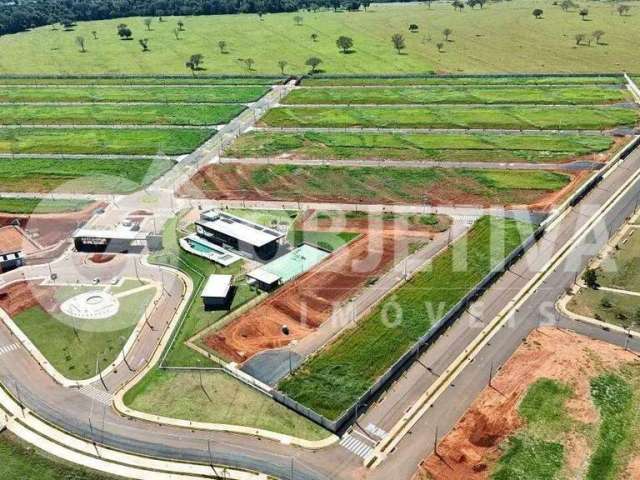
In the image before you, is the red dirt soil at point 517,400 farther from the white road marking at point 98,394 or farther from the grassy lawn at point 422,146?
the grassy lawn at point 422,146

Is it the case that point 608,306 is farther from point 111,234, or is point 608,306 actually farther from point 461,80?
point 461,80

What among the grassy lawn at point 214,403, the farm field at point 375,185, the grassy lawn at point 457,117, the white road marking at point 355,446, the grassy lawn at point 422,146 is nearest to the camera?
the white road marking at point 355,446

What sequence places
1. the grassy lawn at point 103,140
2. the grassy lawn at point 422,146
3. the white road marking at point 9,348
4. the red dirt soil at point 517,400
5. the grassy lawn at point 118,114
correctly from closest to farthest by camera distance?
the red dirt soil at point 517,400 → the white road marking at point 9,348 → the grassy lawn at point 422,146 → the grassy lawn at point 103,140 → the grassy lawn at point 118,114

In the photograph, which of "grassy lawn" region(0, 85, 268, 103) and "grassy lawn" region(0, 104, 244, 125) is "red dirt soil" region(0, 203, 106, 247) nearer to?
"grassy lawn" region(0, 104, 244, 125)

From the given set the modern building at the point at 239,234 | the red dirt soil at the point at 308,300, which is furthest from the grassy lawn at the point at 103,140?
the red dirt soil at the point at 308,300

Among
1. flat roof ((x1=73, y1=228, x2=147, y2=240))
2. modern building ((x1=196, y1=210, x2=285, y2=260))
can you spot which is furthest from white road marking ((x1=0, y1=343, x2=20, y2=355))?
modern building ((x1=196, y1=210, x2=285, y2=260))

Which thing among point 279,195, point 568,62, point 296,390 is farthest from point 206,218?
point 568,62
